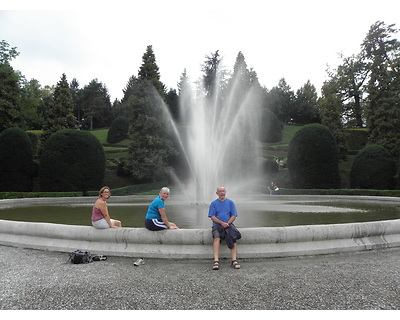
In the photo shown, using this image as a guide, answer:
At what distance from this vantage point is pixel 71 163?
81.8ft

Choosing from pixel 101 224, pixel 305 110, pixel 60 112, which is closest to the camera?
pixel 101 224

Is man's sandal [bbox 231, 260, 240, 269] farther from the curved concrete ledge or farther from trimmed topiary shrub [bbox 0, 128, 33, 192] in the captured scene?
trimmed topiary shrub [bbox 0, 128, 33, 192]

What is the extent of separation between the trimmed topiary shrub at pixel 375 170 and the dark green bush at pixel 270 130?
24.4 meters

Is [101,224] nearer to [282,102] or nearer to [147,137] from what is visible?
[147,137]

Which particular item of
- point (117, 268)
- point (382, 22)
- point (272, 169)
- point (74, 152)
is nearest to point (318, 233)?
point (117, 268)

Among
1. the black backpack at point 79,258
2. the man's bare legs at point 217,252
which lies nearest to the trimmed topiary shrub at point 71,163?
the black backpack at point 79,258

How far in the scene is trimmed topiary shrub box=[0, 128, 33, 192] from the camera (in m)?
24.9

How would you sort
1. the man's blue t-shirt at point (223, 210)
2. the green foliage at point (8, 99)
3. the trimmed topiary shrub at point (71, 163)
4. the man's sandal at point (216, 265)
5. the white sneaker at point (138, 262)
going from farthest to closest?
the green foliage at point (8, 99)
the trimmed topiary shrub at point (71, 163)
the man's blue t-shirt at point (223, 210)
the white sneaker at point (138, 262)
the man's sandal at point (216, 265)

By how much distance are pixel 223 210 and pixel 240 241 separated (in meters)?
0.62

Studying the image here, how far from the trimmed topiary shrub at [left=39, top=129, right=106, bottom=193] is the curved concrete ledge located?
1936 cm

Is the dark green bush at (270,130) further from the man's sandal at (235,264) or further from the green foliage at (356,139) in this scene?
the man's sandal at (235,264)

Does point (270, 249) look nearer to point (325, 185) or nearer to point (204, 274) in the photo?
point (204, 274)

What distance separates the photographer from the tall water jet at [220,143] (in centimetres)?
1970

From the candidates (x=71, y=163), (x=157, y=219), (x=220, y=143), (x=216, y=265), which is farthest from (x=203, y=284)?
(x=71, y=163)
